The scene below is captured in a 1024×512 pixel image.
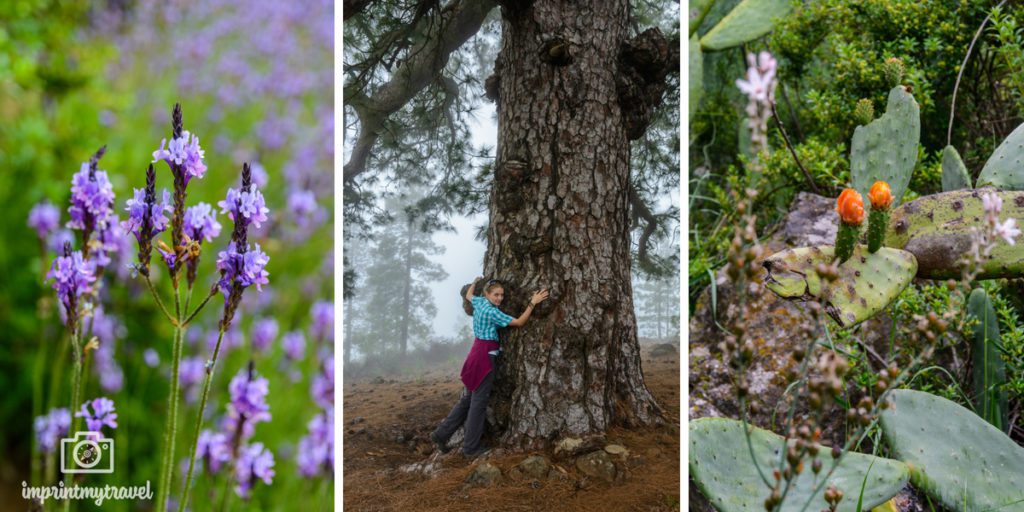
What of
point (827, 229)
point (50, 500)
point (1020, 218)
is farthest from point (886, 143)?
point (50, 500)

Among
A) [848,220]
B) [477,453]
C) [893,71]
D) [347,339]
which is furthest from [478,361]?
[893,71]

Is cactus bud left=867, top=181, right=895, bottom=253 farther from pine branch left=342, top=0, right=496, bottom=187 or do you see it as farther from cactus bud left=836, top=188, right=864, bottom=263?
pine branch left=342, top=0, right=496, bottom=187

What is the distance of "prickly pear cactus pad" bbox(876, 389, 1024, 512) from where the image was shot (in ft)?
5.01

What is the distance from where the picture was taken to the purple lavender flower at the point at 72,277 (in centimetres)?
147

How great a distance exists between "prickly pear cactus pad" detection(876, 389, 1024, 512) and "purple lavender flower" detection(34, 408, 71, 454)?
212 centimetres

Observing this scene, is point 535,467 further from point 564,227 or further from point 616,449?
point 564,227

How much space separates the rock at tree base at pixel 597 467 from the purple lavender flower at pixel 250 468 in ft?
2.63

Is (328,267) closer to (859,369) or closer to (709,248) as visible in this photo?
(709,248)

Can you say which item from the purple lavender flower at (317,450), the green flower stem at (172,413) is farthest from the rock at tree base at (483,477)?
the green flower stem at (172,413)

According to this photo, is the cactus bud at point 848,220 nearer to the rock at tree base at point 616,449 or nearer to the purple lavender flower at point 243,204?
the rock at tree base at point 616,449

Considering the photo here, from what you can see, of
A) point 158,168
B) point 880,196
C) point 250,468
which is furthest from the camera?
point 158,168

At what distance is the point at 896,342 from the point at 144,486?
2.35 m

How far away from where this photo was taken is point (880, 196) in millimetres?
1523

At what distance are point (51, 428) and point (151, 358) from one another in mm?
286
